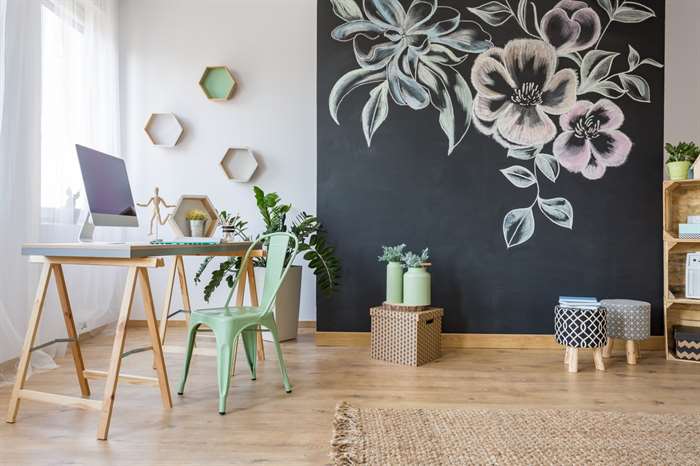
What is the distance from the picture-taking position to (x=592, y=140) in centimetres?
360

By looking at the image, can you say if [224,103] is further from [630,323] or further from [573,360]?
[630,323]

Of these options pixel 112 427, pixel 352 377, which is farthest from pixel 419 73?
pixel 112 427

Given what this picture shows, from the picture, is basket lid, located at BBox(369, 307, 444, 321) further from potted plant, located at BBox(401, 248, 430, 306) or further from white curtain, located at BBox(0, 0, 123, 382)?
white curtain, located at BBox(0, 0, 123, 382)

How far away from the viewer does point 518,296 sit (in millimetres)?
3617

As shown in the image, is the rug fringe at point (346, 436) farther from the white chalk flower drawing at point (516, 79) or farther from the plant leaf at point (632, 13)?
the plant leaf at point (632, 13)

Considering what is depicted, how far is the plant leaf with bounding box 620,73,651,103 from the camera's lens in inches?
141

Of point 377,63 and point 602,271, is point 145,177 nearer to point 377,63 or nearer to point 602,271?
point 377,63

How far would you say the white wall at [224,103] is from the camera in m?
4.29

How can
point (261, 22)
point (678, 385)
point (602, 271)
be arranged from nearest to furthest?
point (678, 385) → point (602, 271) → point (261, 22)

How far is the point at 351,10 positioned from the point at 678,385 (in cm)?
302

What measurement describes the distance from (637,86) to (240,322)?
307cm

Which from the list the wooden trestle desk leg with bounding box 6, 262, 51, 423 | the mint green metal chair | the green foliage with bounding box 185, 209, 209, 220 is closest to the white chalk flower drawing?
the green foliage with bounding box 185, 209, 209, 220

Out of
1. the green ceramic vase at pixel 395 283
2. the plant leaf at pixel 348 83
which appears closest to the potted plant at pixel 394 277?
the green ceramic vase at pixel 395 283

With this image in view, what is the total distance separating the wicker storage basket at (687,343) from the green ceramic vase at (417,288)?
1.57m
